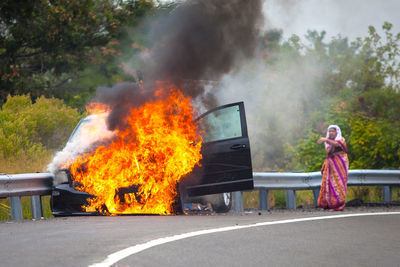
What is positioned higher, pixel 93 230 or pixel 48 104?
pixel 48 104

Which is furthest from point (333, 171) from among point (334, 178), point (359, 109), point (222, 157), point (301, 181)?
point (359, 109)

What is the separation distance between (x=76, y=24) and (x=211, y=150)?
580 inches

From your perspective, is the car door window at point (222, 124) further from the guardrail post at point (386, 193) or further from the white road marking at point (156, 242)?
the guardrail post at point (386, 193)

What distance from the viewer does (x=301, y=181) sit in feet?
51.1

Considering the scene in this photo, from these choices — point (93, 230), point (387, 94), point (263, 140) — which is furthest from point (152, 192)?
point (387, 94)

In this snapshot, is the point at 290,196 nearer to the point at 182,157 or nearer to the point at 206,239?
the point at 182,157

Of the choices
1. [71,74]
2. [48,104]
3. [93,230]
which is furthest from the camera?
[71,74]

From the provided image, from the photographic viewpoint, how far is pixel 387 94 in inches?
1432

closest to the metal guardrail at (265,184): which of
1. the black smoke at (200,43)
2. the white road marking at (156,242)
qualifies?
the black smoke at (200,43)

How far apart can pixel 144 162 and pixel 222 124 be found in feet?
4.97

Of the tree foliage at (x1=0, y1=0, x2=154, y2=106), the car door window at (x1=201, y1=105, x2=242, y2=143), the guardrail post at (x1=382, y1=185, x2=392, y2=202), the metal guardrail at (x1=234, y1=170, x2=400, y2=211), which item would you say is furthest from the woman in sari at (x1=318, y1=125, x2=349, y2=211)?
the tree foliage at (x1=0, y1=0, x2=154, y2=106)

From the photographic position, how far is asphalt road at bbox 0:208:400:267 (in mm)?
6422

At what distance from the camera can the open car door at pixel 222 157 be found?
11.8 m

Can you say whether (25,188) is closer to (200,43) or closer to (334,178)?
(200,43)
